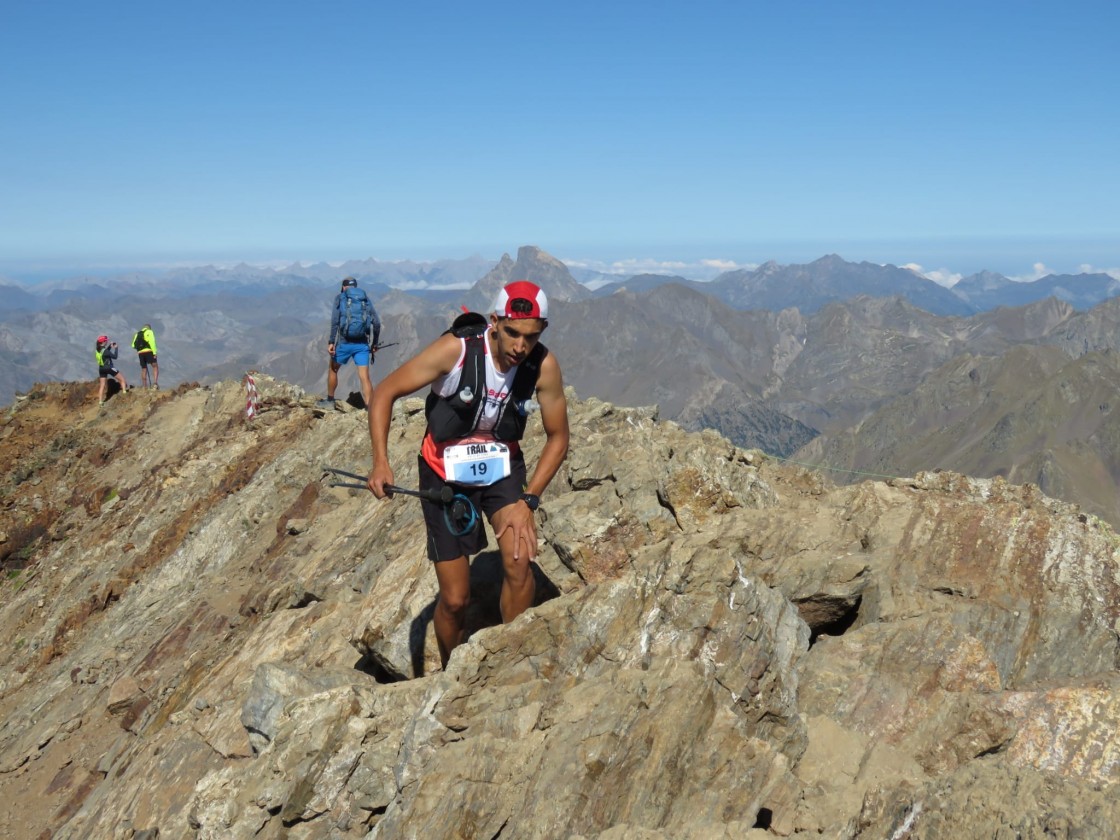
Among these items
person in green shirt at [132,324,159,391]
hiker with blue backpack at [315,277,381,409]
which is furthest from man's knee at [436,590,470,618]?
person in green shirt at [132,324,159,391]

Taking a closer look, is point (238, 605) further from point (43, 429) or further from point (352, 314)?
point (43, 429)

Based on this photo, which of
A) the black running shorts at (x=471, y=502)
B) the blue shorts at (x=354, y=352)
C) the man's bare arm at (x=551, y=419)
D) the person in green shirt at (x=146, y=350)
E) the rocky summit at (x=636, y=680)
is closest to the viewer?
the rocky summit at (x=636, y=680)

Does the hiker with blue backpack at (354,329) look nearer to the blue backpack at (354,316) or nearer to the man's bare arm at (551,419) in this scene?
the blue backpack at (354,316)

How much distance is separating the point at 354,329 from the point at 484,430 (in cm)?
1526

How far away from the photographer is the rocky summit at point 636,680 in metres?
7.61

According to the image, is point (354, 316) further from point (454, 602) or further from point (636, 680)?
point (636, 680)

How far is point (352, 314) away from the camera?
23812mm

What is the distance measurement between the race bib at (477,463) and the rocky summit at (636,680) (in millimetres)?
1801

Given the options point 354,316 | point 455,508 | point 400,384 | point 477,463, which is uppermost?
point 354,316

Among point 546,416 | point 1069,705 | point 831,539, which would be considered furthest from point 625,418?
point 1069,705

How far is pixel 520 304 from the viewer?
8789mm

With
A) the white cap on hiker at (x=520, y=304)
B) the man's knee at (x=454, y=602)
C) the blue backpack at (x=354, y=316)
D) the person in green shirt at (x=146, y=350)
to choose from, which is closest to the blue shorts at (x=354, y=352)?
the blue backpack at (x=354, y=316)

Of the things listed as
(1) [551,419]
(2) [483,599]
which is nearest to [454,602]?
(2) [483,599]

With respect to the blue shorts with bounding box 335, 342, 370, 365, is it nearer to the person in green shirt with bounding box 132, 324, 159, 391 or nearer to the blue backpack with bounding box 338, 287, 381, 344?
the blue backpack with bounding box 338, 287, 381, 344
